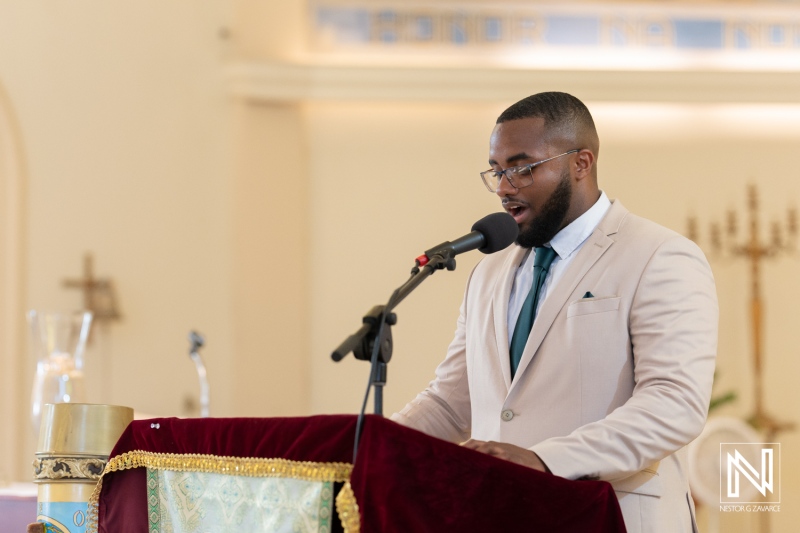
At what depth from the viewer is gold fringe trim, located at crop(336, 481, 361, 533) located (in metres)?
1.84

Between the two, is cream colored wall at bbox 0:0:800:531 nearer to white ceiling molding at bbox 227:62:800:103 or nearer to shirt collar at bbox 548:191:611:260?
white ceiling molding at bbox 227:62:800:103

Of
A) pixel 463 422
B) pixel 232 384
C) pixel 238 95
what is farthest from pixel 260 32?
pixel 463 422

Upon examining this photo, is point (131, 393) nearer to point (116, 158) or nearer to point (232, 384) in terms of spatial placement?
point (232, 384)

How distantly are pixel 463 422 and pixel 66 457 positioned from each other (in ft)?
3.74

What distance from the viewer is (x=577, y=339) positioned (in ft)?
8.74

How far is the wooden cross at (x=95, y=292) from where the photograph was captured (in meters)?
7.64

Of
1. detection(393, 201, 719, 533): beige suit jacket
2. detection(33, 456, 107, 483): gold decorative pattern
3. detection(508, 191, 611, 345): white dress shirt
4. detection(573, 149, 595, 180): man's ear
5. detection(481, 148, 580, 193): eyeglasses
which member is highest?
detection(573, 149, 595, 180): man's ear

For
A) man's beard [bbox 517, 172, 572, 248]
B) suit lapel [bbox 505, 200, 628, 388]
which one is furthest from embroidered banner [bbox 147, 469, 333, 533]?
man's beard [bbox 517, 172, 572, 248]

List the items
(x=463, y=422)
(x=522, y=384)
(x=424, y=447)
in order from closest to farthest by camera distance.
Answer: (x=424, y=447), (x=522, y=384), (x=463, y=422)

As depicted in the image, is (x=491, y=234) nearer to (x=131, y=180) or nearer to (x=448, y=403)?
(x=448, y=403)

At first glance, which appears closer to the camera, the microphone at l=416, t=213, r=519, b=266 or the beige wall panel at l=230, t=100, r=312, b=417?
the microphone at l=416, t=213, r=519, b=266

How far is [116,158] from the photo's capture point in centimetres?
782

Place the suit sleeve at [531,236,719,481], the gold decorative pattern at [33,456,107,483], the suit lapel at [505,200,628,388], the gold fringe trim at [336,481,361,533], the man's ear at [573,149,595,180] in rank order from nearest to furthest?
the gold fringe trim at [336,481,361,533] → the suit sleeve at [531,236,719,481] → the gold decorative pattern at [33,456,107,483] → the suit lapel at [505,200,628,388] → the man's ear at [573,149,595,180]

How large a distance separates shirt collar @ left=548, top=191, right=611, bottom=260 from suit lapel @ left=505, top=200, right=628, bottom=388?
0.14 ft
